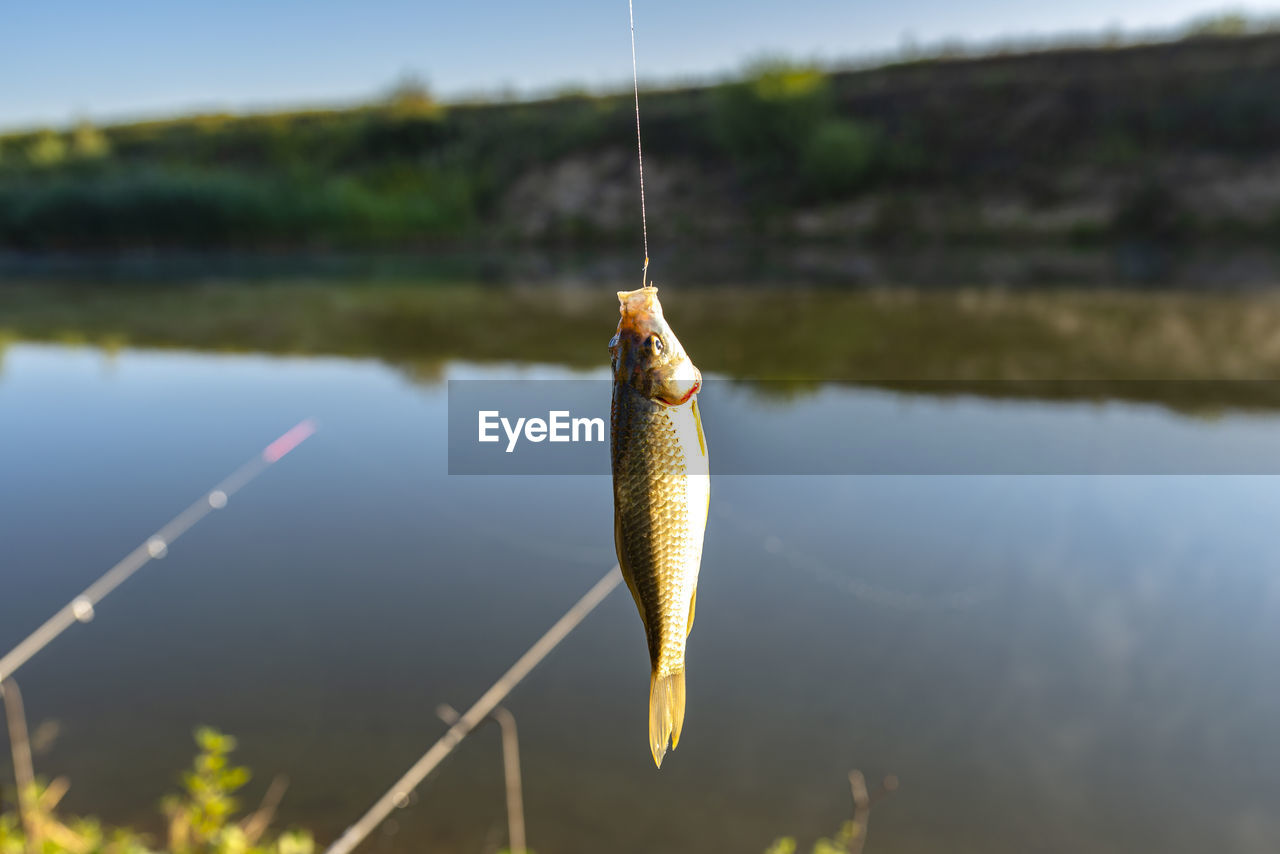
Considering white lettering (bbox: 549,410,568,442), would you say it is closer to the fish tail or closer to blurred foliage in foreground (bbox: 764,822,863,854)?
the fish tail

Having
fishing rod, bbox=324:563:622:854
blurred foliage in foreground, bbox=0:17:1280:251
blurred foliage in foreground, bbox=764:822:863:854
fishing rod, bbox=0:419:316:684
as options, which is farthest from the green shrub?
blurred foliage in foreground, bbox=764:822:863:854

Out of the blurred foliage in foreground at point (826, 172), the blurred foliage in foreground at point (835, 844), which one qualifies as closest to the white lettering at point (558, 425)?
the blurred foliage in foreground at point (835, 844)

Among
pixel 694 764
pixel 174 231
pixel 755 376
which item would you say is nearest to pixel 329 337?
pixel 755 376

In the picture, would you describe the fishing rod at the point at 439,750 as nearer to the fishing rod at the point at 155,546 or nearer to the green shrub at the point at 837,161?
the fishing rod at the point at 155,546

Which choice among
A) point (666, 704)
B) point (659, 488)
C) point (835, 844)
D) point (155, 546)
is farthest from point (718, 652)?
point (659, 488)

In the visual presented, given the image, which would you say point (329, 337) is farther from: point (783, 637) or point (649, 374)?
point (649, 374)
